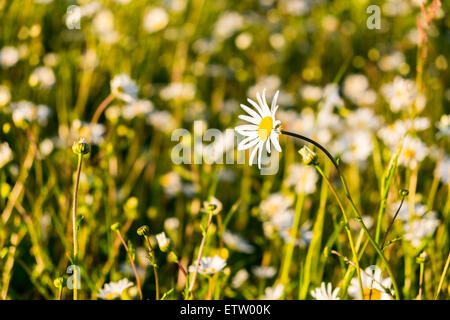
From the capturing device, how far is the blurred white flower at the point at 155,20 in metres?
1.49

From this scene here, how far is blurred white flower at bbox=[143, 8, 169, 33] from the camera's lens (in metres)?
1.49

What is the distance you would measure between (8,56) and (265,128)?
1.04 m

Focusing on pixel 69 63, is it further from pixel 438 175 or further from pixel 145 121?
pixel 438 175

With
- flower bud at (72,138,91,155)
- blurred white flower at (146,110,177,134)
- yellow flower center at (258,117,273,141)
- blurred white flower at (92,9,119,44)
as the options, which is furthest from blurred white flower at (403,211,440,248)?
blurred white flower at (92,9,119,44)

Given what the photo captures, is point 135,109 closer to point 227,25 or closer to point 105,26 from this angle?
point 105,26

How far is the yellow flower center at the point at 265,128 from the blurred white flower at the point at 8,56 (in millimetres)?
987

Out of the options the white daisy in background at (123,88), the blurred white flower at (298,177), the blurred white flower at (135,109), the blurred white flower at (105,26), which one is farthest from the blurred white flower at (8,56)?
the blurred white flower at (298,177)

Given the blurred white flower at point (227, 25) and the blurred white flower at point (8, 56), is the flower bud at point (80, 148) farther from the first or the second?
the blurred white flower at point (227, 25)

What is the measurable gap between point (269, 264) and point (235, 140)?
332mm

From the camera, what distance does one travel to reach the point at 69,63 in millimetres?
1347

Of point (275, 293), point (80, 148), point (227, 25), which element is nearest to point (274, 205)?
point (275, 293)

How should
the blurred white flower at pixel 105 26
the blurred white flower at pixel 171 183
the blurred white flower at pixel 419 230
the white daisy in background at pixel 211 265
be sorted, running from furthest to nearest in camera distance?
1. the blurred white flower at pixel 105 26
2. the blurred white flower at pixel 171 183
3. the blurred white flower at pixel 419 230
4. the white daisy in background at pixel 211 265

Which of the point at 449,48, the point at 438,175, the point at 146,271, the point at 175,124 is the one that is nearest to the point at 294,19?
the point at 449,48

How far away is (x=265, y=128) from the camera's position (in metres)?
0.49
